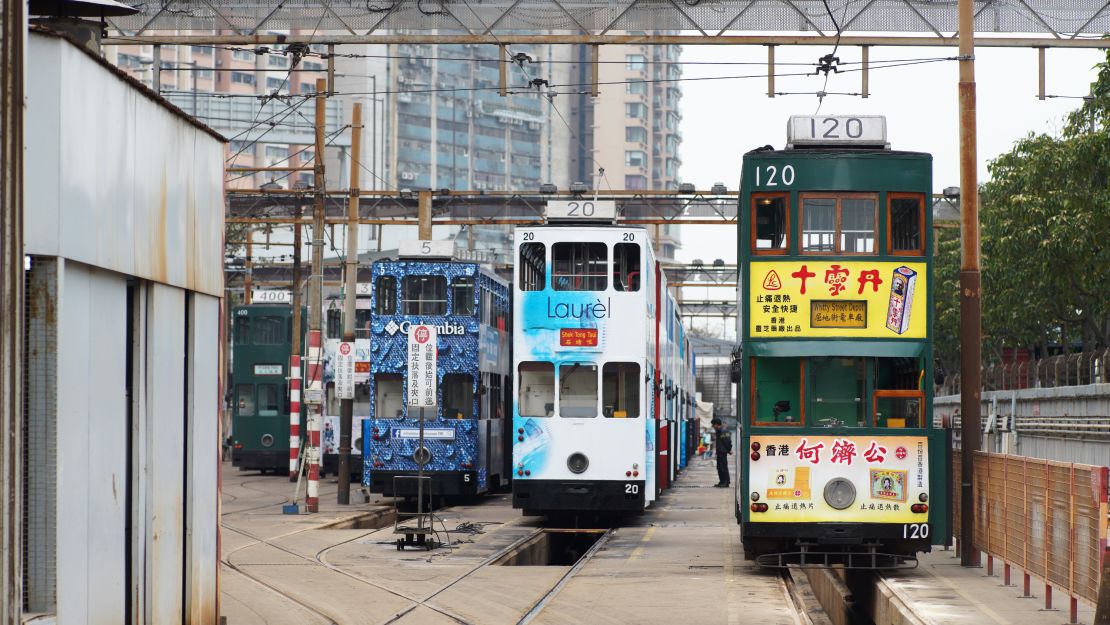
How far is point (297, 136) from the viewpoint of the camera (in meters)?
108

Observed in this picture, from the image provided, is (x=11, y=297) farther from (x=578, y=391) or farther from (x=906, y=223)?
(x=578, y=391)

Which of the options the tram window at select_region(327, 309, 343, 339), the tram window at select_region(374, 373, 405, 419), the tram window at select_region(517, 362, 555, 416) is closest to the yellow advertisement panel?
the tram window at select_region(517, 362, 555, 416)

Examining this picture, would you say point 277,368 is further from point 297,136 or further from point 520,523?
point 297,136

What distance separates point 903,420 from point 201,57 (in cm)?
12304

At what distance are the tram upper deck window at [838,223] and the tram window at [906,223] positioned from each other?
0.21 m

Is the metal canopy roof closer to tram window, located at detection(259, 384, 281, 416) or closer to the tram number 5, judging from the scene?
the tram number 5

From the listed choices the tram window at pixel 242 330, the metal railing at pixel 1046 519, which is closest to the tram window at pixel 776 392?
the metal railing at pixel 1046 519

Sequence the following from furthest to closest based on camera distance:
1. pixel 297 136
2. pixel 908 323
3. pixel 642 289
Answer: pixel 297 136 → pixel 642 289 → pixel 908 323

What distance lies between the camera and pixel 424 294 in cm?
3156

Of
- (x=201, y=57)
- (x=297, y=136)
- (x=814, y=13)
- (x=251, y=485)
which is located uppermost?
(x=201, y=57)

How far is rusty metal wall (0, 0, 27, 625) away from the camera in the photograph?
7500 millimetres

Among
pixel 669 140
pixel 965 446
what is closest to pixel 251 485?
pixel 965 446

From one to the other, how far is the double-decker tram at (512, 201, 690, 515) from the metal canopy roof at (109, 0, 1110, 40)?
3403 mm

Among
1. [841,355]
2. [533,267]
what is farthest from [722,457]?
[841,355]
